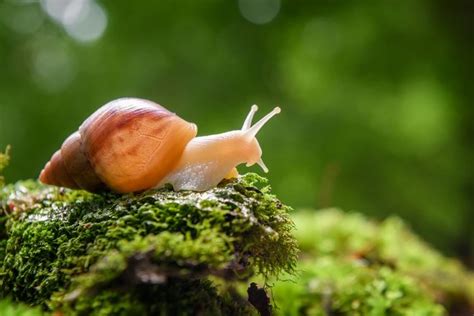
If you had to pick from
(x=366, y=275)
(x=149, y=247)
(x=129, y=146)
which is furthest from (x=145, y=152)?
(x=366, y=275)

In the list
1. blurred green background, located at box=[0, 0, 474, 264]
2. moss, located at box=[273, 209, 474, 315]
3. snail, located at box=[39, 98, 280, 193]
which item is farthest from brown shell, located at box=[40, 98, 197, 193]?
blurred green background, located at box=[0, 0, 474, 264]

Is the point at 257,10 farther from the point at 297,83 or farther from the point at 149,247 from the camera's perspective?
the point at 149,247

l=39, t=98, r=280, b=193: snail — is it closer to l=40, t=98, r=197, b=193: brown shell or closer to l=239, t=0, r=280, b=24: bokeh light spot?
l=40, t=98, r=197, b=193: brown shell

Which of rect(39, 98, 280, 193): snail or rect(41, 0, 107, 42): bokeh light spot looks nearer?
rect(39, 98, 280, 193): snail

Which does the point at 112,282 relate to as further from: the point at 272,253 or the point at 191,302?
the point at 272,253

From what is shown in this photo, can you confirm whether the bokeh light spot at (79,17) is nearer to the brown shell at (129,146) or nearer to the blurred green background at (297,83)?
the blurred green background at (297,83)


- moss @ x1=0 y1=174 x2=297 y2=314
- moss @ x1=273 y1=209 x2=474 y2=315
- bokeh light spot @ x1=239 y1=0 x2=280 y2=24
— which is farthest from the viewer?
bokeh light spot @ x1=239 y1=0 x2=280 y2=24

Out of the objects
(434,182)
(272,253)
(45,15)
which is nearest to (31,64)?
(45,15)
